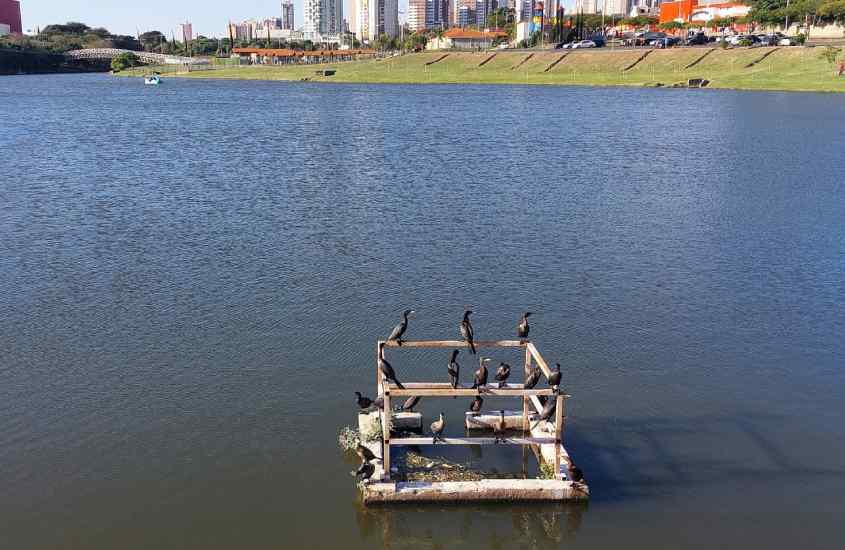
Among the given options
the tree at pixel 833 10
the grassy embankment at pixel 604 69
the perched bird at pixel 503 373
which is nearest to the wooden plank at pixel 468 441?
the perched bird at pixel 503 373

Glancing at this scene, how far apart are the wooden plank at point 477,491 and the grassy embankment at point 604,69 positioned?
98946 millimetres

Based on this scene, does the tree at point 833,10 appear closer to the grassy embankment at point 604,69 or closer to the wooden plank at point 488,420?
the grassy embankment at point 604,69

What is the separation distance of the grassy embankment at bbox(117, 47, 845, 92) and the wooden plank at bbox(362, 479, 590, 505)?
325ft

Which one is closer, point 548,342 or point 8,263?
point 548,342

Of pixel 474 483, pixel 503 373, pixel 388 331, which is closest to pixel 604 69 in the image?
pixel 388 331

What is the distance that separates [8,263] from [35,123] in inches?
2271

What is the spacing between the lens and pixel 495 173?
50594 mm

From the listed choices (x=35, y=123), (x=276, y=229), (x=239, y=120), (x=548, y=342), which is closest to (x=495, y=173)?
(x=276, y=229)

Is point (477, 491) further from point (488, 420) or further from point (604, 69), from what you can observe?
point (604, 69)

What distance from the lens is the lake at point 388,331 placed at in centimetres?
1612

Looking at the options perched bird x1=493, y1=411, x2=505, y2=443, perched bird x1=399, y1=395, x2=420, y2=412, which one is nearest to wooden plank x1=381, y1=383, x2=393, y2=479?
perched bird x1=399, y1=395, x2=420, y2=412

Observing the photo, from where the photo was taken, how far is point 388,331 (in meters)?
24.4

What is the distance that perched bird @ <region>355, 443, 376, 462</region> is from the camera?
55.6ft

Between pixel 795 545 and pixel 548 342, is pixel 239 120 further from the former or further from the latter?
pixel 795 545
